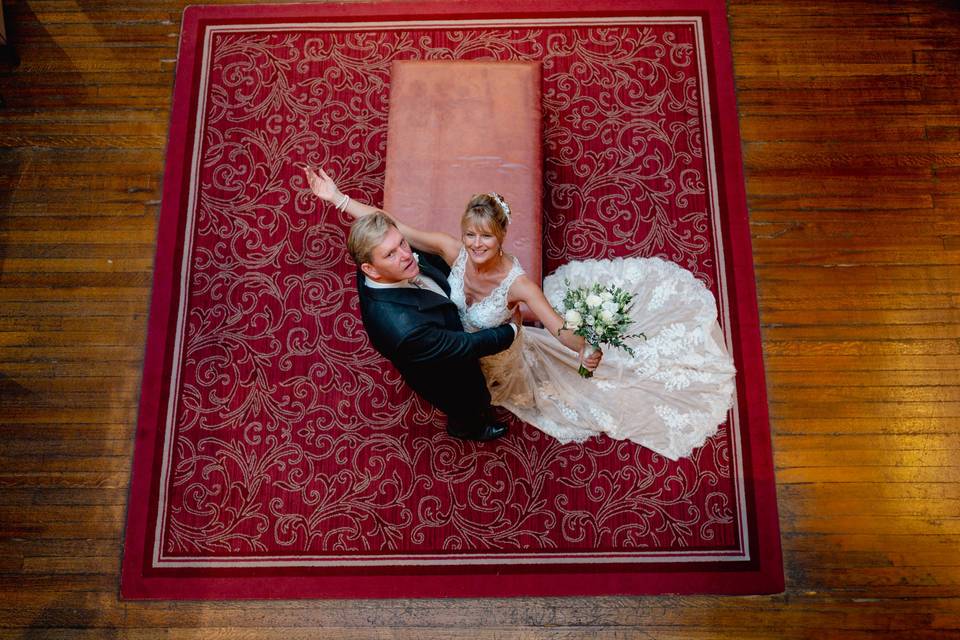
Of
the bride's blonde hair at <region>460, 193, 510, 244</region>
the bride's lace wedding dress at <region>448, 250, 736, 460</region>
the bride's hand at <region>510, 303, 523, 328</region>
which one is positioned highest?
the bride's blonde hair at <region>460, 193, 510, 244</region>

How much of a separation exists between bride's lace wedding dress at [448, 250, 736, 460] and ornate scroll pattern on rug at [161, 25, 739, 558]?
5.3 inches

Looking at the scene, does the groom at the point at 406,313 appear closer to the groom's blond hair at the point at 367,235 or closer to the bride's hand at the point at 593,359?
the groom's blond hair at the point at 367,235

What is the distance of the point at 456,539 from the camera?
3.73 metres

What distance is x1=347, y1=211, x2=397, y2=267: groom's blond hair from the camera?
8.68ft

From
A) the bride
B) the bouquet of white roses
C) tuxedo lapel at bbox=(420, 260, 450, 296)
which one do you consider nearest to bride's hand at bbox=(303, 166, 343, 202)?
the bride

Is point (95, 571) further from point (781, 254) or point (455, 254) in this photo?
point (781, 254)

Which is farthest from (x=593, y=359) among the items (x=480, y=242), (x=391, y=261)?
(x=391, y=261)

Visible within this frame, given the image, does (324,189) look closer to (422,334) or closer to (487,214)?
(487,214)

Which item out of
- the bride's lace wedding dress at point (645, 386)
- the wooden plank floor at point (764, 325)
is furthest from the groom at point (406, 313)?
the wooden plank floor at point (764, 325)

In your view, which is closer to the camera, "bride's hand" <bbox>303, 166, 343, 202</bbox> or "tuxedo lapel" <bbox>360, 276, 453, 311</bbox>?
"tuxedo lapel" <bbox>360, 276, 453, 311</bbox>

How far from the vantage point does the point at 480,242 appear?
115 inches

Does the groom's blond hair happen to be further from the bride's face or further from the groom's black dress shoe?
the groom's black dress shoe

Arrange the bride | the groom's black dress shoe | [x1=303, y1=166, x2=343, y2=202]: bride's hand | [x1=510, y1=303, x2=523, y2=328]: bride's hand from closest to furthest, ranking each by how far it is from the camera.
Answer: [x1=510, y1=303, x2=523, y2=328]: bride's hand → [x1=303, y1=166, x2=343, y2=202]: bride's hand → the bride → the groom's black dress shoe

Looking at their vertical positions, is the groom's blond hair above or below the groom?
above
